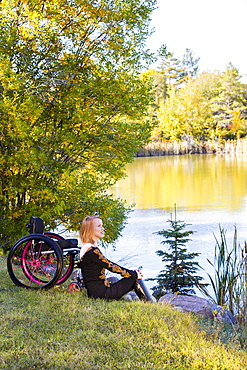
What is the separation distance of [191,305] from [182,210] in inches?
394

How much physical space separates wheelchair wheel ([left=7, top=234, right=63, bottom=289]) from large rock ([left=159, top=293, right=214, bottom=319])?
1124mm

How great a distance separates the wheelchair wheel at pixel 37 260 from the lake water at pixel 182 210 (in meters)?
2.93

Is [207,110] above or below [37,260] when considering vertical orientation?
above

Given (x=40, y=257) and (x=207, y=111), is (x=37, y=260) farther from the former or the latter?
(x=207, y=111)

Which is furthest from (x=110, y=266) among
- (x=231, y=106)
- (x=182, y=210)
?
(x=231, y=106)

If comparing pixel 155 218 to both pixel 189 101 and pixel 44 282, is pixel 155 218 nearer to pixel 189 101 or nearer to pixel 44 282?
pixel 44 282

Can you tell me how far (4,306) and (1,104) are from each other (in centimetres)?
307

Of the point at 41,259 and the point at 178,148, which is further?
the point at 178,148

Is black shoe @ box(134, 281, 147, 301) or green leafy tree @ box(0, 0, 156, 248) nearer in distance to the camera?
black shoe @ box(134, 281, 147, 301)

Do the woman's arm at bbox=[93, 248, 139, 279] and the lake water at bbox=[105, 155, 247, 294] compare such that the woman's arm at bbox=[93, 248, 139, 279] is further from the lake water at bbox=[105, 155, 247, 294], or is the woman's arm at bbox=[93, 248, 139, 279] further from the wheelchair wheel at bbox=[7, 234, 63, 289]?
the lake water at bbox=[105, 155, 247, 294]

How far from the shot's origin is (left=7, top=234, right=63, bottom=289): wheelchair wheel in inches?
175

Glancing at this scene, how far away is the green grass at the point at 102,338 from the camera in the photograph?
114 inches

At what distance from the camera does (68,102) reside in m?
7.82

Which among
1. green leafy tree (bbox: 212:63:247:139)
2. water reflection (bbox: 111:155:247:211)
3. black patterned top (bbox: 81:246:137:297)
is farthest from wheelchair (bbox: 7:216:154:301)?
green leafy tree (bbox: 212:63:247:139)
